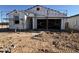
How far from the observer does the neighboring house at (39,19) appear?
1668 millimetres

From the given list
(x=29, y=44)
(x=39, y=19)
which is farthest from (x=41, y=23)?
(x=29, y=44)

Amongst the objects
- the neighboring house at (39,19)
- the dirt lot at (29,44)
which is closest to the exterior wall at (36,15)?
the neighboring house at (39,19)

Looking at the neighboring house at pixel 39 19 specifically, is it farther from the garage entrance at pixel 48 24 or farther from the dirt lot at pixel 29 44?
the dirt lot at pixel 29 44

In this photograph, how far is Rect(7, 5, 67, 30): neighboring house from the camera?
1668mm

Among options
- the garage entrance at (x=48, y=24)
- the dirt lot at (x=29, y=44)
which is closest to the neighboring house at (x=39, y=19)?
the garage entrance at (x=48, y=24)

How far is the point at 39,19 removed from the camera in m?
1.81

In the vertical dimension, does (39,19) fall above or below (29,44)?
above

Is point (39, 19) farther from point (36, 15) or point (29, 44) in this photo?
point (29, 44)

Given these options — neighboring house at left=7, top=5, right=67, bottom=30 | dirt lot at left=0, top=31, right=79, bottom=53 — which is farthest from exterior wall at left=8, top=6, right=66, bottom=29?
dirt lot at left=0, top=31, right=79, bottom=53

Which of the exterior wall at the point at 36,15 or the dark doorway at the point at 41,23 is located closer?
the exterior wall at the point at 36,15

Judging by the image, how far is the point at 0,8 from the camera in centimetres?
155

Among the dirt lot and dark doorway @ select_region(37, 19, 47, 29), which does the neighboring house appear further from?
the dirt lot

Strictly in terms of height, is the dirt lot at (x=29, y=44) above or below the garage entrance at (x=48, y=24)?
below
